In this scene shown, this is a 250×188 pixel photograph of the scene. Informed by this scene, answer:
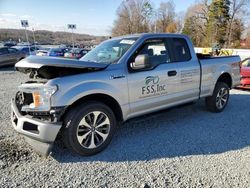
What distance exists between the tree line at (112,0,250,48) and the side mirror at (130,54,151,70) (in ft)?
145

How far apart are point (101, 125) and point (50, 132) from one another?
843 millimetres

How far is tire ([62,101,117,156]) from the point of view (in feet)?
11.6

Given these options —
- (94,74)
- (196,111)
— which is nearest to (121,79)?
(94,74)

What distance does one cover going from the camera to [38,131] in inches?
133

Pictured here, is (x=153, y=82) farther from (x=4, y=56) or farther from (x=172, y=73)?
(x=4, y=56)

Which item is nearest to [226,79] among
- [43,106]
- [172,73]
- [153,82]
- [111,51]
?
[172,73]

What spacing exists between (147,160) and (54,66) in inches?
76.0

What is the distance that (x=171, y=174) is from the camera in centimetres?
326

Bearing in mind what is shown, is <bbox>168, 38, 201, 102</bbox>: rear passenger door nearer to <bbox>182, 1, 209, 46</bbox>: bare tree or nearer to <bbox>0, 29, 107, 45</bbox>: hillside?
<bbox>182, 1, 209, 46</bbox>: bare tree

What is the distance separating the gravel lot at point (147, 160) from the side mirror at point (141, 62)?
4.33 feet

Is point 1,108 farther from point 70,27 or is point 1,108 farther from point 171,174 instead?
point 70,27

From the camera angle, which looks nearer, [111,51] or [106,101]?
[106,101]

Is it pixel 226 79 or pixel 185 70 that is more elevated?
pixel 185 70

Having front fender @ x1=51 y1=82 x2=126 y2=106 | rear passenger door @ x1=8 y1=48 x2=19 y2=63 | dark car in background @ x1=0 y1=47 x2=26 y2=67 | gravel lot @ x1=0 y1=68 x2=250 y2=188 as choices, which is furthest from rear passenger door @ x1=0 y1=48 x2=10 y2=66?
front fender @ x1=51 y1=82 x2=126 y2=106
